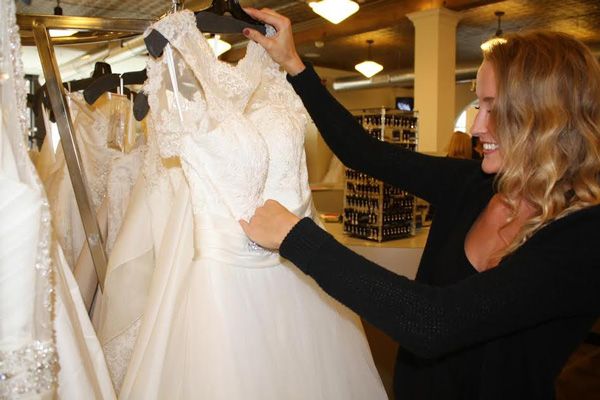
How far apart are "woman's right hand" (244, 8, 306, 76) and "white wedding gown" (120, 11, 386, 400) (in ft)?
0.41

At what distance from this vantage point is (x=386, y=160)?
4.97ft

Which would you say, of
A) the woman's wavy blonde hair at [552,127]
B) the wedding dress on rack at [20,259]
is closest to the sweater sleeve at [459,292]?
the woman's wavy blonde hair at [552,127]

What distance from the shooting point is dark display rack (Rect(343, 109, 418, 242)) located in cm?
273

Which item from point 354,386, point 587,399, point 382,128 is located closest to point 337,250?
point 354,386

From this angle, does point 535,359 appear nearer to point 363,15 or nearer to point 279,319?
point 279,319

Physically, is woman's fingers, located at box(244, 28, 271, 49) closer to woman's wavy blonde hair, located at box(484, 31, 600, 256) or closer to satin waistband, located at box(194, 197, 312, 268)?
satin waistband, located at box(194, 197, 312, 268)

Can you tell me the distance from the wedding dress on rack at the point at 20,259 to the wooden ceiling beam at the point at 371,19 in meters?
4.53

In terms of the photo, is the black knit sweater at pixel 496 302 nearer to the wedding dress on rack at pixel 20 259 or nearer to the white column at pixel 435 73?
the wedding dress on rack at pixel 20 259

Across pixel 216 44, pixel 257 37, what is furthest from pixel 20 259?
pixel 216 44

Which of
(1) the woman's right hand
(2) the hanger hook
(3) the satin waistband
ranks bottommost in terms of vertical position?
(3) the satin waistband

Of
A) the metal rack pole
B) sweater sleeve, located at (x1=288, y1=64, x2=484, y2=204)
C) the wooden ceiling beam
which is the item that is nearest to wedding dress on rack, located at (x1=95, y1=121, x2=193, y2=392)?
the metal rack pole

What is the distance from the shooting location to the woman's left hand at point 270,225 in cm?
103

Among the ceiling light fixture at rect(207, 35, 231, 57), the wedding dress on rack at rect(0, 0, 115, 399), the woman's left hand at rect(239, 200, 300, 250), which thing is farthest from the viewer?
the ceiling light fixture at rect(207, 35, 231, 57)

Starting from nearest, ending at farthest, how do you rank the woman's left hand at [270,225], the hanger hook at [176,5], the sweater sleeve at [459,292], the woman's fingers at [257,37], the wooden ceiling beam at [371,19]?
the sweater sleeve at [459,292] → the woman's left hand at [270,225] → the hanger hook at [176,5] → the woman's fingers at [257,37] → the wooden ceiling beam at [371,19]
